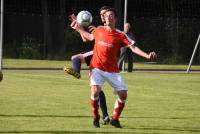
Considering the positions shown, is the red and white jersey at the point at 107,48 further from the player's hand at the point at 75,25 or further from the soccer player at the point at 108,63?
the player's hand at the point at 75,25

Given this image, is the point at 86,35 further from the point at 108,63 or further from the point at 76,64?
the point at 76,64

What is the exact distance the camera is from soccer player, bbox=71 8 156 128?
1172 centimetres

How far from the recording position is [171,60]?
46188 millimetres

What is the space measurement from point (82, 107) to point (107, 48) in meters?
3.55

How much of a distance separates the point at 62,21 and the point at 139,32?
5636mm

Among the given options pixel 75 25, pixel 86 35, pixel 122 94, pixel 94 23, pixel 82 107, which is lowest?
pixel 94 23

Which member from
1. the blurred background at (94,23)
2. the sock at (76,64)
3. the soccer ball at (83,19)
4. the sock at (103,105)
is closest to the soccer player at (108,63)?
the sock at (103,105)

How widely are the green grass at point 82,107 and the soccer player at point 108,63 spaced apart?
1.50 ft

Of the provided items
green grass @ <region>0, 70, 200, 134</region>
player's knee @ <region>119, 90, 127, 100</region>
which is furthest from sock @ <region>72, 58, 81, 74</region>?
player's knee @ <region>119, 90, 127, 100</region>

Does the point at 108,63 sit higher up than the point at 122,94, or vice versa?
the point at 108,63

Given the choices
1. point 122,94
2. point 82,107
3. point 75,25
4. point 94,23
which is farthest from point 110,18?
point 94,23

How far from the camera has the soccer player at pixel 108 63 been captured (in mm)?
11720

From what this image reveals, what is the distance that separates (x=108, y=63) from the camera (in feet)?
38.7

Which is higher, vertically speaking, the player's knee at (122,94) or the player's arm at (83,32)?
the player's arm at (83,32)
